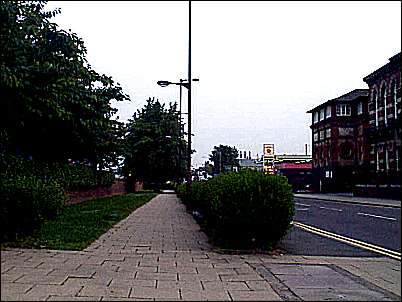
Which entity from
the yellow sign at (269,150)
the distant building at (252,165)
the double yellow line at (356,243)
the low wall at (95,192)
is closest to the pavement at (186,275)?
the double yellow line at (356,243)

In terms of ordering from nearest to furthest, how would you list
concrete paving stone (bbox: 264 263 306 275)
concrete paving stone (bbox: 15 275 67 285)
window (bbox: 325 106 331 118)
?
concrete paving stone (bbox: 15 275 67 285) → concrete paving stone (bbox: 264 263 306 275) → window (bbox: 325 106 331 118)

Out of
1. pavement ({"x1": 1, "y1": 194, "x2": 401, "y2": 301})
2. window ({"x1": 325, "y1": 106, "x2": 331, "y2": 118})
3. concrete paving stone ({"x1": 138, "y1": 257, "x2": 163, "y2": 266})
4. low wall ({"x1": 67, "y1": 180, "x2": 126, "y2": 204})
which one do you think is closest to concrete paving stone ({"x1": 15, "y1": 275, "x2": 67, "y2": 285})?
pavement ({"x1": 1, "y1": 194, "x2": 401, "y2": 301})

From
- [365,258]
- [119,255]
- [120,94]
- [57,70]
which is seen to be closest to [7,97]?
[57,70]

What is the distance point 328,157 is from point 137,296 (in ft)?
212

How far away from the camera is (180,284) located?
7961 millimetres

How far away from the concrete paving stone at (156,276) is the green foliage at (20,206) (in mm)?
3335

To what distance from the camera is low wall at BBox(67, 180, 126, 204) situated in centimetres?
3208

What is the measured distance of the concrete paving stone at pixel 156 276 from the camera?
8.35 m

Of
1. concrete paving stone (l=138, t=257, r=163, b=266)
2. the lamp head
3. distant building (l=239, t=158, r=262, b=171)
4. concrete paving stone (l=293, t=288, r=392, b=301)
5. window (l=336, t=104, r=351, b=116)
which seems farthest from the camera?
window (l=336, t=104, r=351, b=116)

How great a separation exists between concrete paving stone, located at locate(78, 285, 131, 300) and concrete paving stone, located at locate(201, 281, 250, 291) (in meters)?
0.99

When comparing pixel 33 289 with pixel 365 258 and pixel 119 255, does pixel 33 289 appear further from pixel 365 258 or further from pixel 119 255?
pixel 365 258

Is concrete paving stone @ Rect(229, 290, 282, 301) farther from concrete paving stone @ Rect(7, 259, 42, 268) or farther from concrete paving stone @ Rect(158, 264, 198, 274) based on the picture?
concrete paving stone @ Rect(7, 259, 42, 268)

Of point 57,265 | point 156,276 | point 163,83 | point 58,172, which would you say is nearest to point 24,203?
point 57,265

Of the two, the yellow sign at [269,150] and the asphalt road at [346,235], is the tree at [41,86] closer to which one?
the asphalt road at [346,235]
